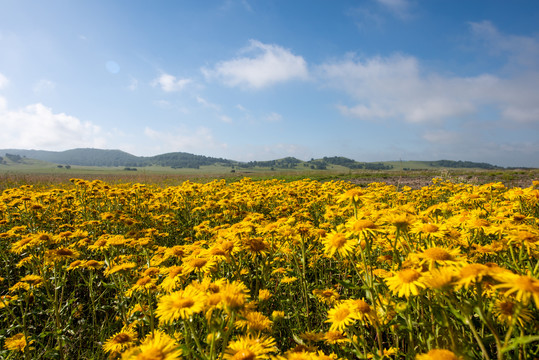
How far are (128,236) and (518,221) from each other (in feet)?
17.7

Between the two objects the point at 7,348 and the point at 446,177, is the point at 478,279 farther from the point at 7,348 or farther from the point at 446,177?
the point at 446,177

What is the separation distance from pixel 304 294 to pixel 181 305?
1.71 metres

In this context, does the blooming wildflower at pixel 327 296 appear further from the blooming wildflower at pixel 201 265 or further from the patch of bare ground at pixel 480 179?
the patch of bare ground at pixel 480 179

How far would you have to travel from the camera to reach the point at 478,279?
3.94ft

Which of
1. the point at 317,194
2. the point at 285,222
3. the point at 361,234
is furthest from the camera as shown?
the point at 317,194

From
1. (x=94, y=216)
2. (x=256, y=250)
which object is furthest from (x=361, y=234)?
(x=94, y=216)

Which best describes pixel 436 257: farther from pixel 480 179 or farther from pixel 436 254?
pixel 480 179

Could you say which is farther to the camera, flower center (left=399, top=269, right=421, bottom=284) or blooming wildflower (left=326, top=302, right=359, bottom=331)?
blooming wildflower (left=326, top=302, right=359, bottom=331)

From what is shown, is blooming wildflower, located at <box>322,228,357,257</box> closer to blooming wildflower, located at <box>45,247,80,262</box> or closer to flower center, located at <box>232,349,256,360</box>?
flower center, located at <box>232,349,256,360</box>

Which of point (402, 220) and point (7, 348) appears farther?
point (7, 348)

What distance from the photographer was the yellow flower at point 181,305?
1.32 m

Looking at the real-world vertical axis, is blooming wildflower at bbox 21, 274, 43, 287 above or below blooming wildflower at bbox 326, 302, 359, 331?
below

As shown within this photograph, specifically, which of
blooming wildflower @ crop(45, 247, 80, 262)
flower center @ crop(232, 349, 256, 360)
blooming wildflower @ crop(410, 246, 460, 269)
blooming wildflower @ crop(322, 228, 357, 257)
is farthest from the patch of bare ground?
blooming wildflower @ crop(45, 247, 80, 262)

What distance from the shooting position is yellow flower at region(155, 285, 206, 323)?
1323 mm
